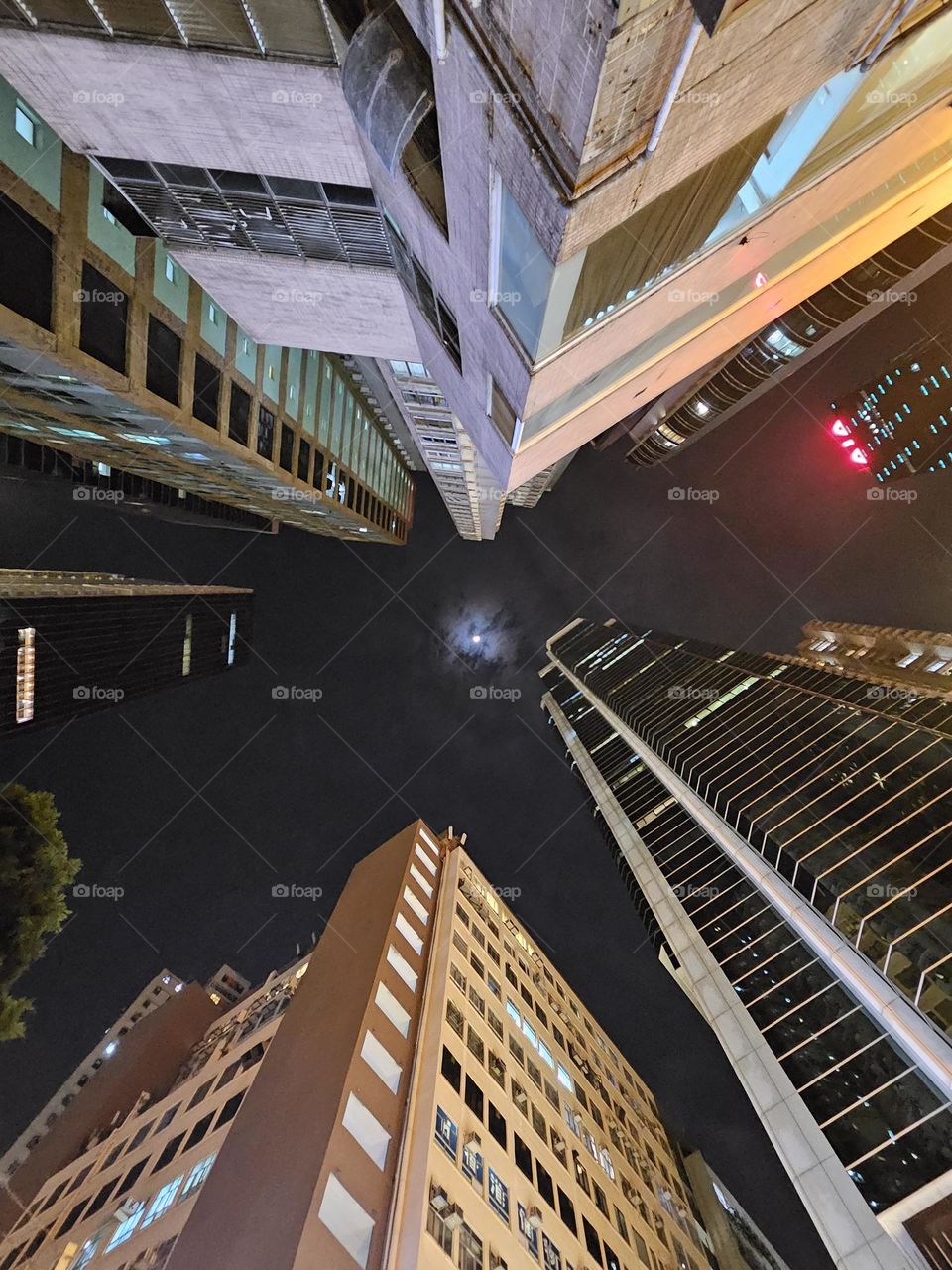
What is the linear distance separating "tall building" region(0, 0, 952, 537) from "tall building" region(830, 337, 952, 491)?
37.7 meters

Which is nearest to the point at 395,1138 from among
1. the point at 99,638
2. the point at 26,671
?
the point at 26,671


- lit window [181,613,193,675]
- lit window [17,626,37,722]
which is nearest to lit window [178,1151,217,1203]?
lit window [17,626,37,722]

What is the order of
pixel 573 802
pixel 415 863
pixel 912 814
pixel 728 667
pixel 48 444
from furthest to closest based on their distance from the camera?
pixel 573 802, pixel 728 667, pixel 48 444, pixel 415 863, pixel 912 814

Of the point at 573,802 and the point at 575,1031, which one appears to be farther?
the point at 573,802

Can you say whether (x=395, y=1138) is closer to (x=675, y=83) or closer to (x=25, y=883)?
(x=675, y=83)

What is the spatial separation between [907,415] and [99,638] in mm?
60861

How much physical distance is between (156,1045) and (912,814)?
117ft

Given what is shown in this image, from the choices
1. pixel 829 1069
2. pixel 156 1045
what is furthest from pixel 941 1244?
pixel 156 1045

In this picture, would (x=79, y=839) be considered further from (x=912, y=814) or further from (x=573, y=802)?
(x=912, y=814)

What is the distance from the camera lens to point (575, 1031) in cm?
2553

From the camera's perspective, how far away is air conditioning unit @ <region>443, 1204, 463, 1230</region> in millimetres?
9516

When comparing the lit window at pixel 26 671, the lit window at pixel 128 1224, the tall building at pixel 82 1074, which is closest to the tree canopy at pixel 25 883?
the lit window at pixel 26 671

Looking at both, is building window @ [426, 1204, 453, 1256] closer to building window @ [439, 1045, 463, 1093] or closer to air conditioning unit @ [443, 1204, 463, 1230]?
air conditioning unit @ [443, 1204, 463, 1230]

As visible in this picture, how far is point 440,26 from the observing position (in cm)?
470
